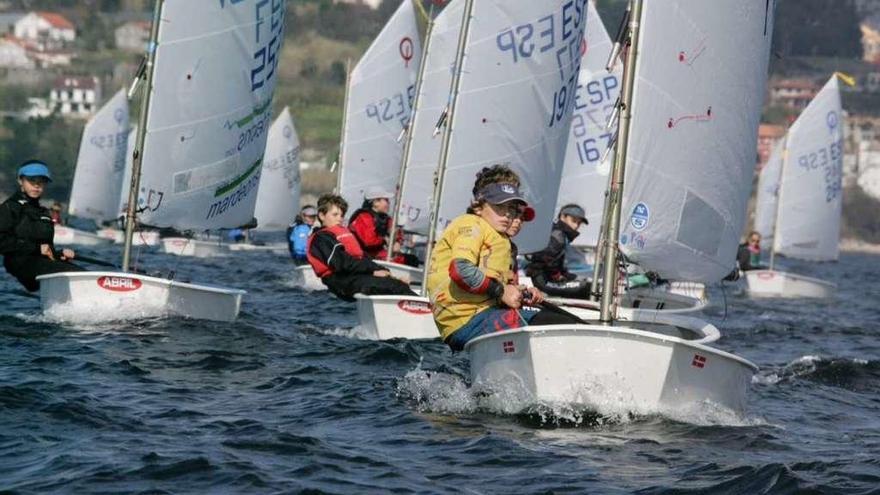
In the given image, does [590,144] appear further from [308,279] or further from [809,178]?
[809,178]

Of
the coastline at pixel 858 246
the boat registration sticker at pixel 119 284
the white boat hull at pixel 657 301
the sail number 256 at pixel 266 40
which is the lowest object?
the boat registration sticker at pixel 119 284

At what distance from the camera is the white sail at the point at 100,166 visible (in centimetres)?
4925

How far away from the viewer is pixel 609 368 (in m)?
9.96

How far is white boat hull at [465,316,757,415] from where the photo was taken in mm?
9938

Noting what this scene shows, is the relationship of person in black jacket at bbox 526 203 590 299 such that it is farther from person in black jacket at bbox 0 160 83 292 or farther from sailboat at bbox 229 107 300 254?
sailboat at bbox 229 107 300 254

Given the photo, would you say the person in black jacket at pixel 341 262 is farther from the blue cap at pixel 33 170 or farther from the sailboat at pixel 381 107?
the sailboat at pixel 381 107

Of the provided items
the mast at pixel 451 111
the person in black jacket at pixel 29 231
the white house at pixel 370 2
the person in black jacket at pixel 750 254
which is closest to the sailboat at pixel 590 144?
the person in black jacket at pixel 750 254

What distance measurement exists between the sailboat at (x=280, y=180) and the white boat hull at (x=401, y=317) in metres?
32.5

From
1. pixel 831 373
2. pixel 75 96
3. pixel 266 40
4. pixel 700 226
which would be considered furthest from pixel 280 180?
pixel 75 96

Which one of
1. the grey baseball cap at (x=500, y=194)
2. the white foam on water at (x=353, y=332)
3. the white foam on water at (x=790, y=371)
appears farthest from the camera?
the white foam on water at (x=353, y=332)

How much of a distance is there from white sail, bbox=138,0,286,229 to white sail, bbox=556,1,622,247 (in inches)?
338

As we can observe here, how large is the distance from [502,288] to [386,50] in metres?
22.8

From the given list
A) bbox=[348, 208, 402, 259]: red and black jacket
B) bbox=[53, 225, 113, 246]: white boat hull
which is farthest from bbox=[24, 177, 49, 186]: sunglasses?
bbox=[53, 225, 113, 246]: white boat hull

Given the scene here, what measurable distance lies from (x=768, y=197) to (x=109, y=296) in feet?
99.9
